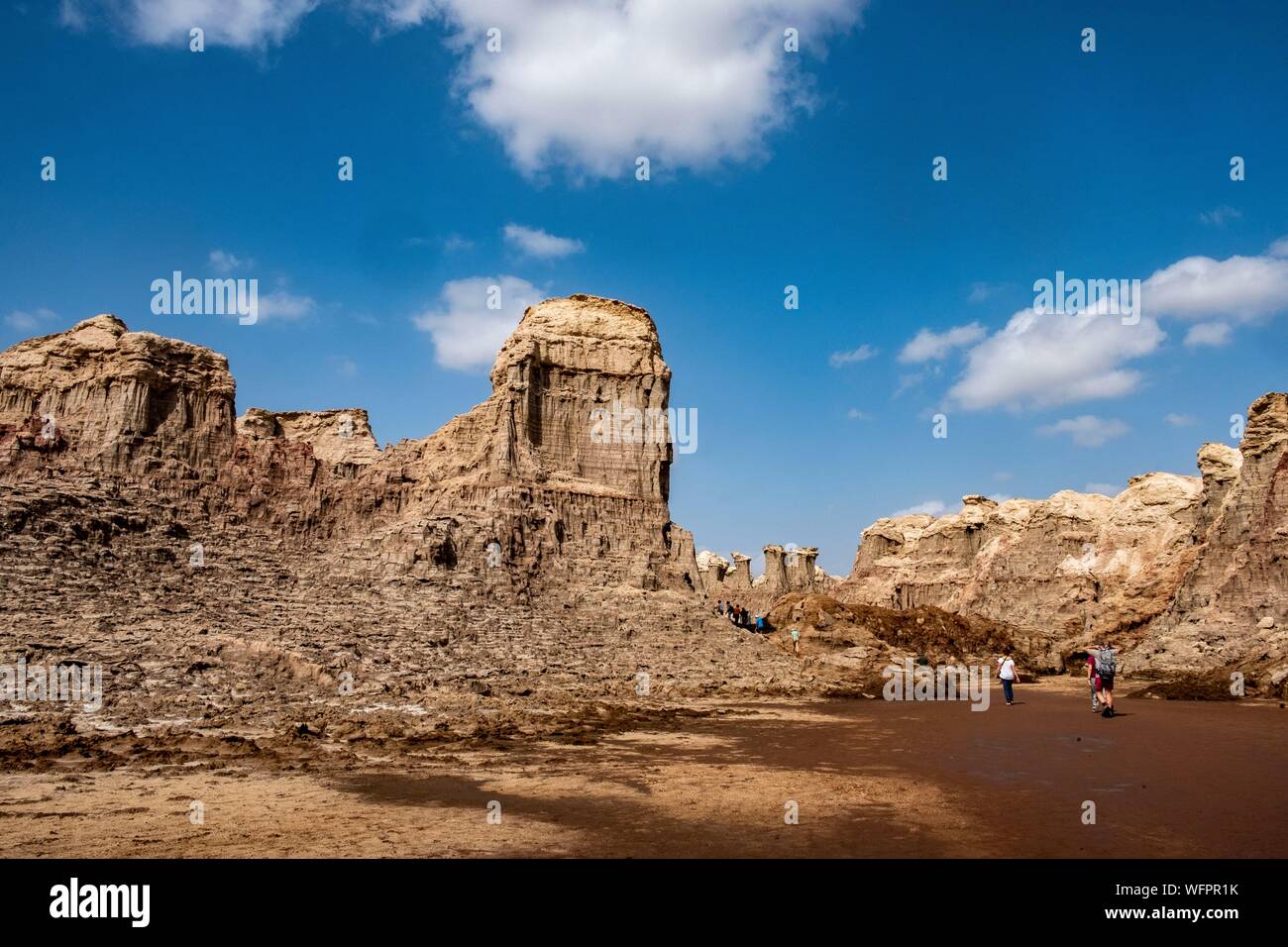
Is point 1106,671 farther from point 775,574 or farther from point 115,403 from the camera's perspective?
point 775,574

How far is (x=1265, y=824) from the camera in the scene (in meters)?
8.95

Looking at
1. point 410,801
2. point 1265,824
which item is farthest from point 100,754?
point 1265,824

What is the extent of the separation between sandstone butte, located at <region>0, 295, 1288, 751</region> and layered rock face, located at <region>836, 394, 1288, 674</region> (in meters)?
0.23

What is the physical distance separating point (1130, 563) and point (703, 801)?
208 feet

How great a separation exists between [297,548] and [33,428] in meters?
11.4

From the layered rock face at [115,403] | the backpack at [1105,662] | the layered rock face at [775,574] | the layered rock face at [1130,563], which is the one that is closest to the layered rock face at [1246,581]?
the layered rock face at [1130,563]

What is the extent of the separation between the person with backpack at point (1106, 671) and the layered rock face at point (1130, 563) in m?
10.7

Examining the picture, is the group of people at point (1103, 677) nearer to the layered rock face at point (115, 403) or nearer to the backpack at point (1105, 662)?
the backpack at point (1105, 662)

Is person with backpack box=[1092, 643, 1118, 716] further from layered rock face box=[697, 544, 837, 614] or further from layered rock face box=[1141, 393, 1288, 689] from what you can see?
layered rock face box=[697, 544, 837, 614]

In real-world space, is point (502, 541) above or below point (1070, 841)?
above

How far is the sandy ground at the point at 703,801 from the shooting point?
27.2 feet
